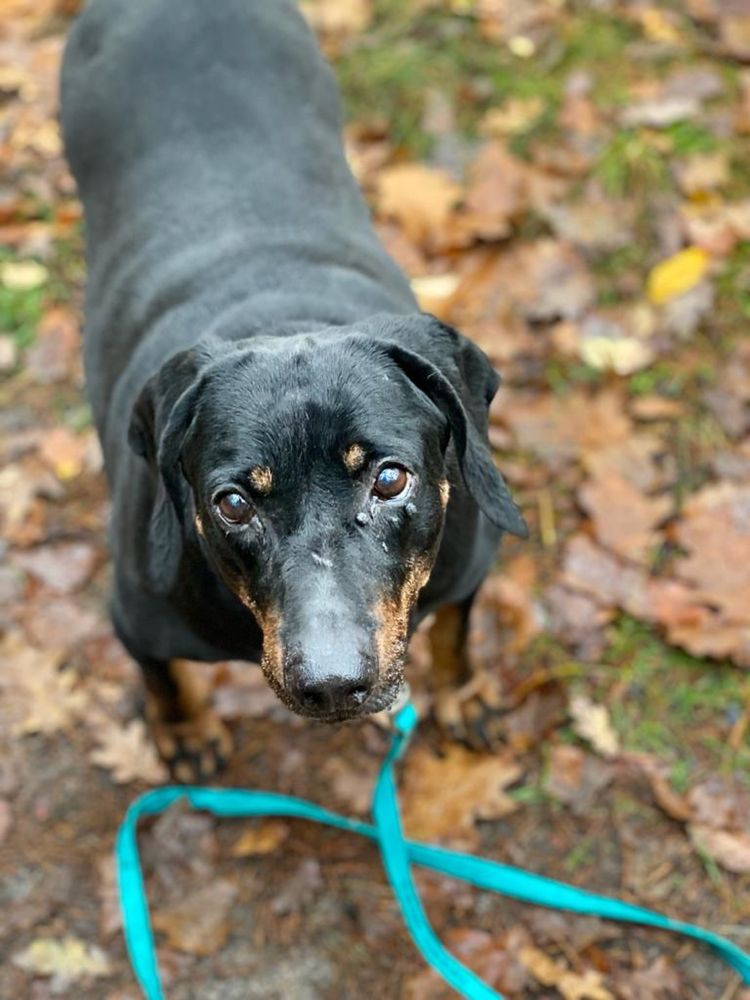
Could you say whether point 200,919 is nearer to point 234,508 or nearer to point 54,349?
point 234,508

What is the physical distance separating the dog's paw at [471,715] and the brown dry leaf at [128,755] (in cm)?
98

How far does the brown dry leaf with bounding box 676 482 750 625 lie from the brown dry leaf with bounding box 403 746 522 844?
3.06 ft

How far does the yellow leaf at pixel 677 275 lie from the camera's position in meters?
4.76

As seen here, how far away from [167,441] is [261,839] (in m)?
1.62

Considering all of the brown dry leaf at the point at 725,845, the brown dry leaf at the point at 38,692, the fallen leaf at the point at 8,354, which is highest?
the fallen leaf at the point at 8,354

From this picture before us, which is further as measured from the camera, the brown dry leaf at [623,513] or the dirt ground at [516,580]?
the brown dry leaf at [623,513]

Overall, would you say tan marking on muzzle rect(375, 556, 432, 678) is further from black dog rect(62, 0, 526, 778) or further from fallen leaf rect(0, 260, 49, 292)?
fallen leaf rect(0, 260, 49, 292)

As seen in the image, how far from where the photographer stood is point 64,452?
4.63 m

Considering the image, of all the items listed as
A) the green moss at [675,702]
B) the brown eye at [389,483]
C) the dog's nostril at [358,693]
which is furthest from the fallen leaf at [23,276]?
the dog's nostril at [358,693]

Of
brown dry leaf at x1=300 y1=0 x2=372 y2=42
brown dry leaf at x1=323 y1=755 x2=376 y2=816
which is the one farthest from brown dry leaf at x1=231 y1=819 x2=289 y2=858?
brown dry leaf at x1=300 y1=0 x2=372 y2=42

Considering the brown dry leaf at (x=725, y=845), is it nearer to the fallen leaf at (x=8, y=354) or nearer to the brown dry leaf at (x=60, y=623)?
the brown dry leaf at (x=60, y=623)

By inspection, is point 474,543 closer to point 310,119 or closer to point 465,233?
point 310,119

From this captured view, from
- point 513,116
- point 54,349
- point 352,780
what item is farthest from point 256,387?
point 513,116

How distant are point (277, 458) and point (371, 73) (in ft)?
12.6
